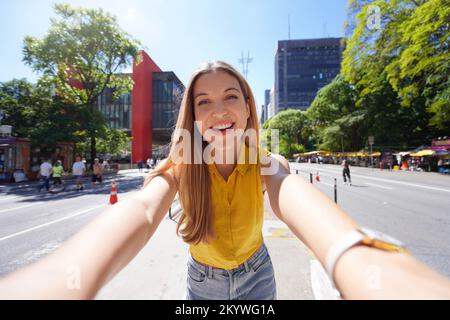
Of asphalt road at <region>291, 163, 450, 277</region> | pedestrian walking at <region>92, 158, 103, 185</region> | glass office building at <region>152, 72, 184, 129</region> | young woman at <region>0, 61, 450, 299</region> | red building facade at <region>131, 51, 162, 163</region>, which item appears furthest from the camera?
glass office building at <region>152, 72, 184, 129</region>

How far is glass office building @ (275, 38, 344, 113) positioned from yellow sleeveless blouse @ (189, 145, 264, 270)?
389 ft

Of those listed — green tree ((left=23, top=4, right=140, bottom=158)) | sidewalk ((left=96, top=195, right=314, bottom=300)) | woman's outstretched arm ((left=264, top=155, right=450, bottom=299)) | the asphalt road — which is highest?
green tree ((left=23, top=4, right=140, bottom=158))

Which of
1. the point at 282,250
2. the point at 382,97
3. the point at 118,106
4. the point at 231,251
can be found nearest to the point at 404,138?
the point at 382,97

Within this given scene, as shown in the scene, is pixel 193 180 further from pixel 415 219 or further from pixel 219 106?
pixel 415 219

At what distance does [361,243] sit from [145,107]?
135 feet

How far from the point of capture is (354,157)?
4325 cm

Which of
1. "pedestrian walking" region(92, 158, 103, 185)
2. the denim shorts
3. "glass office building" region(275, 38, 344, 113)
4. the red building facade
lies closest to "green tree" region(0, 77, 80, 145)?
"pedestrian walking" region(92, 158, 103, 185)

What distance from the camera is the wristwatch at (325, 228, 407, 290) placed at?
2.41 feet

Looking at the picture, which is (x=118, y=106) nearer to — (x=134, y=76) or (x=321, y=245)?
(x=134, y=76)

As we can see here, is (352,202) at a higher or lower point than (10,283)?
lower

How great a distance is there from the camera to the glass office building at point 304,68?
108 m

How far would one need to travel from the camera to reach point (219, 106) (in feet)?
4.23

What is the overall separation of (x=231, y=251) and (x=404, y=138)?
43.6 meters

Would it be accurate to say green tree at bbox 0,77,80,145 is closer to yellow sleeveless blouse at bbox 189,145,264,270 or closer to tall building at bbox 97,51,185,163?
tall building at bbox 97,51,185,163
